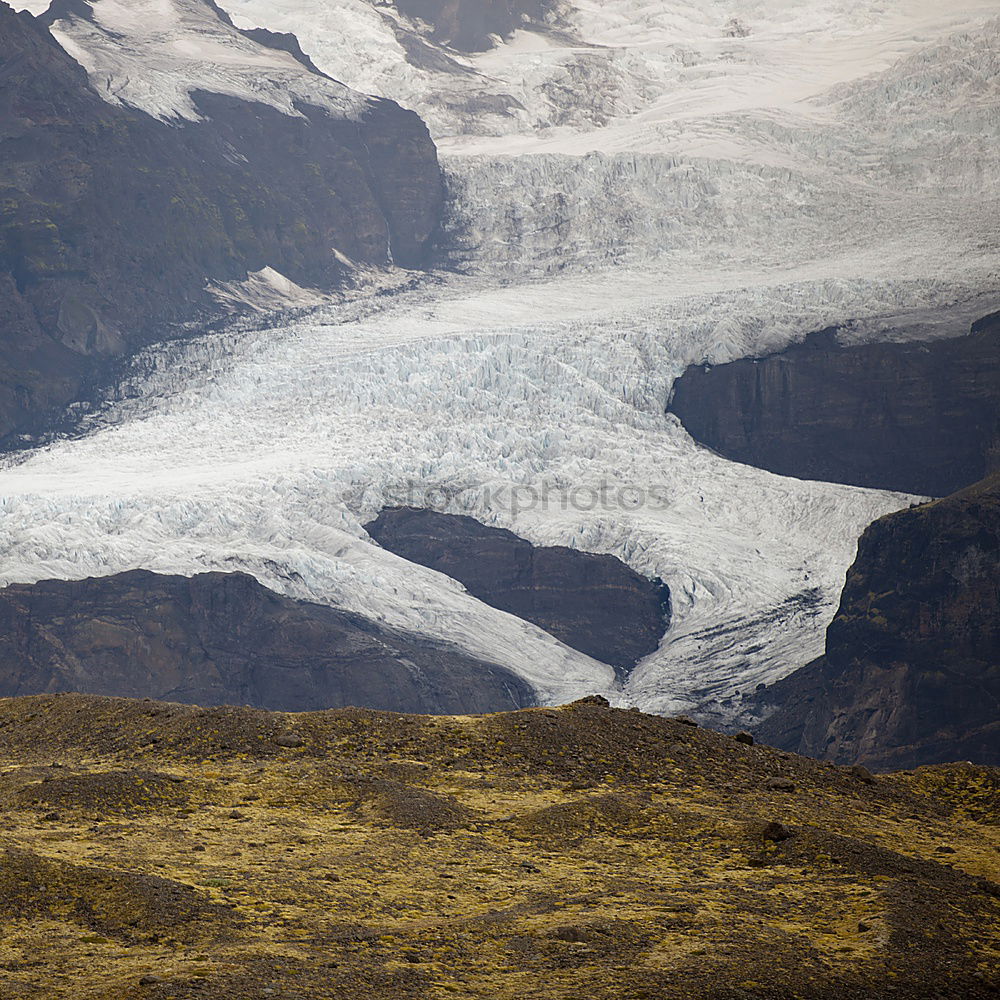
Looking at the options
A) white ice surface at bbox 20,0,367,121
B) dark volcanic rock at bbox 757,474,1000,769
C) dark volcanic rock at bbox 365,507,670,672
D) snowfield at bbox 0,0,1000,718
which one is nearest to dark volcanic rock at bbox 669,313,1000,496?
snowfield at bbox 0,0,1000,718

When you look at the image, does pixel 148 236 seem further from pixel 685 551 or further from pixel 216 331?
pixel 685 551

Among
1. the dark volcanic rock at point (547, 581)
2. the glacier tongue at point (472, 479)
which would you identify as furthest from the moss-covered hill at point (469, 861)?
the dark volcanic rock at point (547, 581)

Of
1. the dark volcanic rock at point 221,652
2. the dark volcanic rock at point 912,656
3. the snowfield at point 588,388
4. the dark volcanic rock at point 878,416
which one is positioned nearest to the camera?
the snowfield at point 588,388

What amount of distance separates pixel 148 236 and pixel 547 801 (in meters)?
160

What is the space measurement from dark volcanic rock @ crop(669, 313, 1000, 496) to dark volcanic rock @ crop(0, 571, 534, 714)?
53892 mm

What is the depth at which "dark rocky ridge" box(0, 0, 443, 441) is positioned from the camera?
16450 centimetres

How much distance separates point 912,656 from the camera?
127188 millimetres

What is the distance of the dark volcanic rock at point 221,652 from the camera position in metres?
117

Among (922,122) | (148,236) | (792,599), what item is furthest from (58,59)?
(792,599)

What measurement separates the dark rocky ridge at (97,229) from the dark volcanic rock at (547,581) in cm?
4271

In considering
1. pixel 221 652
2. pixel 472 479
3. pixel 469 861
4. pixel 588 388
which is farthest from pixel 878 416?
pixel 469 861

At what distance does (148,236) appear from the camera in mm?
176750

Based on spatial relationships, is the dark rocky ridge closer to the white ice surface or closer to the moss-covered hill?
the white ice surface

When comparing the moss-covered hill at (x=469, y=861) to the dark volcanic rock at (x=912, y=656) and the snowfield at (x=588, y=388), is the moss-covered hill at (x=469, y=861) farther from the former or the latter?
the dark volcanic rock at (x=912, y=656)
